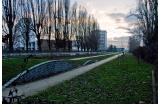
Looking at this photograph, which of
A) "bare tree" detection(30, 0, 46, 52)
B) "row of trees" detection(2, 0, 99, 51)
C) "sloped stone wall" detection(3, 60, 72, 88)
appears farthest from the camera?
"bare tree" detection(30, 0, 46, 52)

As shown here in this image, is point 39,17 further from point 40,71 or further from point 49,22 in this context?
point 40,71

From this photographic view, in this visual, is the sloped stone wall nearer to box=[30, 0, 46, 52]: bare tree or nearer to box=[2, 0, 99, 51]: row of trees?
box=[2, 0, 99, 51]: row of trees

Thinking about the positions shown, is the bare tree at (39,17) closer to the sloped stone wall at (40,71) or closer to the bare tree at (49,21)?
the bare tree at (49,21)

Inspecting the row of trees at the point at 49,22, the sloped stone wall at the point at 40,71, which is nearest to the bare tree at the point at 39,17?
the row of trees at the point at 49,22

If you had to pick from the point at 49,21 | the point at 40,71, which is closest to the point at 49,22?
the point at 49,21

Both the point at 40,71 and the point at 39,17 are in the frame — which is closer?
the point at 40,71

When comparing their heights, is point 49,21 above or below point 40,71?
above

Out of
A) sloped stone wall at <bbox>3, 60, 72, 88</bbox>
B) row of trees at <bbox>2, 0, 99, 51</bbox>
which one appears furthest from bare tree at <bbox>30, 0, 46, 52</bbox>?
sloped stone wall at <bbox>3, 60, 72, 88</bbox>

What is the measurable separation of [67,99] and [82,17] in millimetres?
31326

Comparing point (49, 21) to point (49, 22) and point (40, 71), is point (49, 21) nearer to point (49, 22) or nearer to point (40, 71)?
point (49, 22)

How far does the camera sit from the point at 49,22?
24766 millimetres

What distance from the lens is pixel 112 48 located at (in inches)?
2719

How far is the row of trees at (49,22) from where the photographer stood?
16266mm

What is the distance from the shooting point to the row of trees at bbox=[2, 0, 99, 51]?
640 inches
